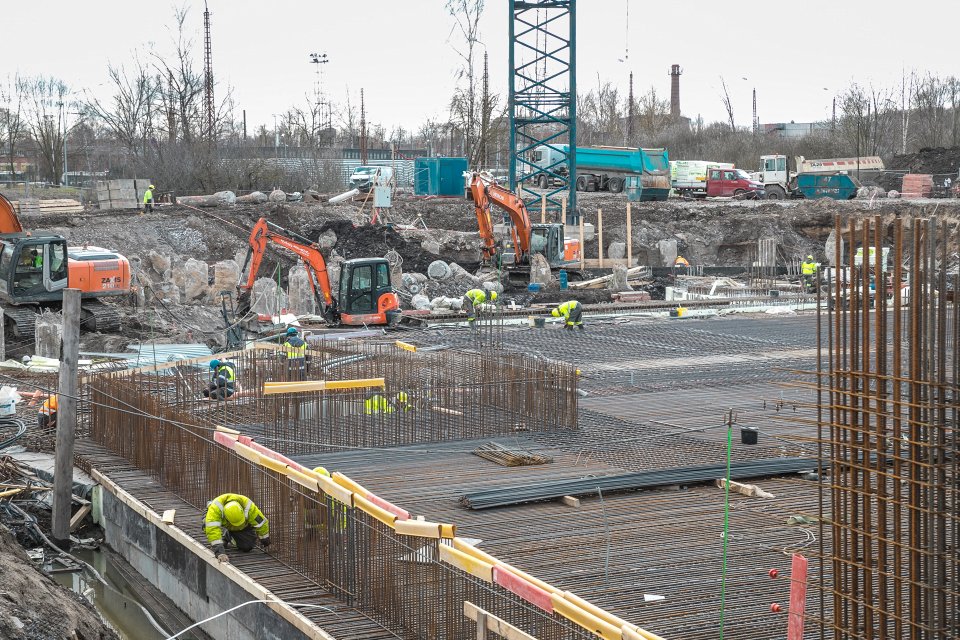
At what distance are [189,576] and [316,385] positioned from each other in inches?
146

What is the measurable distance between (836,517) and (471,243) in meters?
32.5

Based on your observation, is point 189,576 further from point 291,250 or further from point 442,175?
point 442,175

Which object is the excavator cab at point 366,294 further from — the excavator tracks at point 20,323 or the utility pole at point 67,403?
the utility pole at point 67,403

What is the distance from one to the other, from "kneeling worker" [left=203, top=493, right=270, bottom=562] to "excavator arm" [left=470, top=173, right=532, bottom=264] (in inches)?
814

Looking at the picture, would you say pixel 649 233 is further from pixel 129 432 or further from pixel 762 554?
pixel 762 554

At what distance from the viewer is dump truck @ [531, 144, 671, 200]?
1874 inches

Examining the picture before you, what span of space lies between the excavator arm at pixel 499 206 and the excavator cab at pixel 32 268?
439 inches

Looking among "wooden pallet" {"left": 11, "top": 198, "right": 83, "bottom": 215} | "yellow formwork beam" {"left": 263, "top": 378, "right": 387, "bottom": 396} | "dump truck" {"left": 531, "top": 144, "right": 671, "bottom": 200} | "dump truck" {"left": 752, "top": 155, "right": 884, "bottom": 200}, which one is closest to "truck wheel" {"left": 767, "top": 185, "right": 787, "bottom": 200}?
"dump truck" {"left": 752, "top": 155, "right": 884, "bottom": 200}

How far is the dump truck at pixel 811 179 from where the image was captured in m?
47.7

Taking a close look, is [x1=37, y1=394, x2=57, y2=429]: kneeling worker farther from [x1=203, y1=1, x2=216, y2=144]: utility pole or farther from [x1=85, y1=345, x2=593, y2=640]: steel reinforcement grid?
[x1=203, y1=1, x2=216, y2=144]: utility pole

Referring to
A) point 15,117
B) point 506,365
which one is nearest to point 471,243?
point 506,365

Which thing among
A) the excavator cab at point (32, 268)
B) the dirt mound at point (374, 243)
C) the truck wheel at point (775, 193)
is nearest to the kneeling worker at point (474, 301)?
the dirt mound at point (374, 243)

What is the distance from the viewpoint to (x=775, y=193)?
50188 millimetres

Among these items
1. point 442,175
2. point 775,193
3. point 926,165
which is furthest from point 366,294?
point 926,165
